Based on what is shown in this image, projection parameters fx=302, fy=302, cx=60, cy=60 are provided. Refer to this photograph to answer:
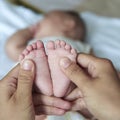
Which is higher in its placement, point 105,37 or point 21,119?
point 105,37

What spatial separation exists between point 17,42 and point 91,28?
443 millimetres

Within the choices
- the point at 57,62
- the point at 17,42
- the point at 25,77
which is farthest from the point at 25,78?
the point at 17,42

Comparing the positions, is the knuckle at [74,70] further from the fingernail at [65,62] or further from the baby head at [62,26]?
the baby head at [62,26]

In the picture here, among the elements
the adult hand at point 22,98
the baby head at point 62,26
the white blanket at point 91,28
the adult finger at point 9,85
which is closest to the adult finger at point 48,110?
the adult hand at point 22,98

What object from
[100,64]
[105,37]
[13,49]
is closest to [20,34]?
[13,49]

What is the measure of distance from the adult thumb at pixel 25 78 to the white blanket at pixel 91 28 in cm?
50

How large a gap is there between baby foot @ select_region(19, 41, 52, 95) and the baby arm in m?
0.48

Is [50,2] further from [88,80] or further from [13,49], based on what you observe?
[88,80]

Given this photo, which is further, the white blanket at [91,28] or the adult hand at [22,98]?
the white blanket at [91,28]

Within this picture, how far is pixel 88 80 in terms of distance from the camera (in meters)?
0.79

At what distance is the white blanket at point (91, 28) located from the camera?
4.66 feet

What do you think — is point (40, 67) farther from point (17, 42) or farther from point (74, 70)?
point (17, 42)

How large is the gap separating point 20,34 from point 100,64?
0.71 m

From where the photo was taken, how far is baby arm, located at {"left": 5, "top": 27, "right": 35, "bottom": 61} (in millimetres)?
1371
